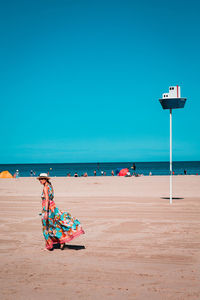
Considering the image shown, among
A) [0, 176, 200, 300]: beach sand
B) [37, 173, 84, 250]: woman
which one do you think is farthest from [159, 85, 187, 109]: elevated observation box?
[37, 173, 84, 250]: woman

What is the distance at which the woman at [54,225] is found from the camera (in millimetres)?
6051

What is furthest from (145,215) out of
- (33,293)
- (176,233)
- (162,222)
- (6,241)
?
(33,293)

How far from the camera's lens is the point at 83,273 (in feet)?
15.9

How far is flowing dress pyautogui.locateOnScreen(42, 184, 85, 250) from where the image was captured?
6.07 metres

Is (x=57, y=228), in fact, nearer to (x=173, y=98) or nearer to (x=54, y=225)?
(x=54, y=225)

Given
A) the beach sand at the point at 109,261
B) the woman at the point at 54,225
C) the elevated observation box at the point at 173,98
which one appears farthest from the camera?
the elevated observation box at the point at 173,98

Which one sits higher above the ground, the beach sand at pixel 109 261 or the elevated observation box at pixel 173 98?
the elevated observation box at pixel 173 98

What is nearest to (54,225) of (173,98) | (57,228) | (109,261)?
(57,228)

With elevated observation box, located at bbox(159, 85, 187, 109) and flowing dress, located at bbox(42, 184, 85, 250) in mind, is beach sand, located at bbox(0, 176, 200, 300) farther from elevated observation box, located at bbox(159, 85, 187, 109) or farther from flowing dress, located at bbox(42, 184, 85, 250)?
elevated observation box, located at bbox(159, 85, 187, 109)

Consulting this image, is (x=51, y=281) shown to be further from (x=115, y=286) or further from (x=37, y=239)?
(x=37, y=239)

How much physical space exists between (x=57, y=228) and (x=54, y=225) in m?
0.10

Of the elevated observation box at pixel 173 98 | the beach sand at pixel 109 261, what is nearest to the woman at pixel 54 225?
the beach sand at pixel 109 261

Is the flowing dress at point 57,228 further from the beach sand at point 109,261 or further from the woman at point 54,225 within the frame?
the beach sand at point 109,261

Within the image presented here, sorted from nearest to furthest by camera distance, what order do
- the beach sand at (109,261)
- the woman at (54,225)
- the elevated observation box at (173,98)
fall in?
the beach sand at (109,261) < the woman at (54,225) < the elevated observation box at (173,98)
